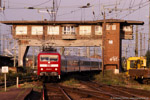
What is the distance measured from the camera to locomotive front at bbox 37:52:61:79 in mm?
24656

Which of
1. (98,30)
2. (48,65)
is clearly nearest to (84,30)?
(98,30)

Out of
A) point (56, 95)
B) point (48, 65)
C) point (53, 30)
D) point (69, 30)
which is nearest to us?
point (56, 95)

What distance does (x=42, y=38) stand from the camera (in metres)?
43.5

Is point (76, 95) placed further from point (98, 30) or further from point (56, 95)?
point (98, 30)

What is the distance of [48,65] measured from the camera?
24812mm

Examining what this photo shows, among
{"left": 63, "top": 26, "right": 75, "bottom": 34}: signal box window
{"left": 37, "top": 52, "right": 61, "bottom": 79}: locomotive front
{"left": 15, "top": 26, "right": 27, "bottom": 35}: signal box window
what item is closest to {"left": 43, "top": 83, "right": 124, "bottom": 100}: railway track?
{"left": 37, "top": 52, "right": 61, "bottom": 79}: locomotive front

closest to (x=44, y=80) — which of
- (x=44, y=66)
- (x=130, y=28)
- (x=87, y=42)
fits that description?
(x=44, y=66)

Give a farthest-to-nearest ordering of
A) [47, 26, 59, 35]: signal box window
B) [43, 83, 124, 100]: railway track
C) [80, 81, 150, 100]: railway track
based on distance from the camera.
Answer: [47, 26, 59, 35]: signal box window, [43, 83, 124, 100]: railway track, [80, 81, 150, 100]: railway track

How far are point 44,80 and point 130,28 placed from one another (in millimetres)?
21241

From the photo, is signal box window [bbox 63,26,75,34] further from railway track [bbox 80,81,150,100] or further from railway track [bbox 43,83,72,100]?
railway track [bbox 43,83,72,100]

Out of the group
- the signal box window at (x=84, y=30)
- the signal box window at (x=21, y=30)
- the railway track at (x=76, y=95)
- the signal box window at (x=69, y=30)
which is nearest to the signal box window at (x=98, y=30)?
the signal box window at (x=84, y=30)

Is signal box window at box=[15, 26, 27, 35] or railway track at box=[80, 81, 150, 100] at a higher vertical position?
signal box window at box=[15, 26, 27, 35]

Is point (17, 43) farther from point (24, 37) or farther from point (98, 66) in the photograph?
point (98, 66)

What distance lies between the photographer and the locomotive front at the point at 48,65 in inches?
971
